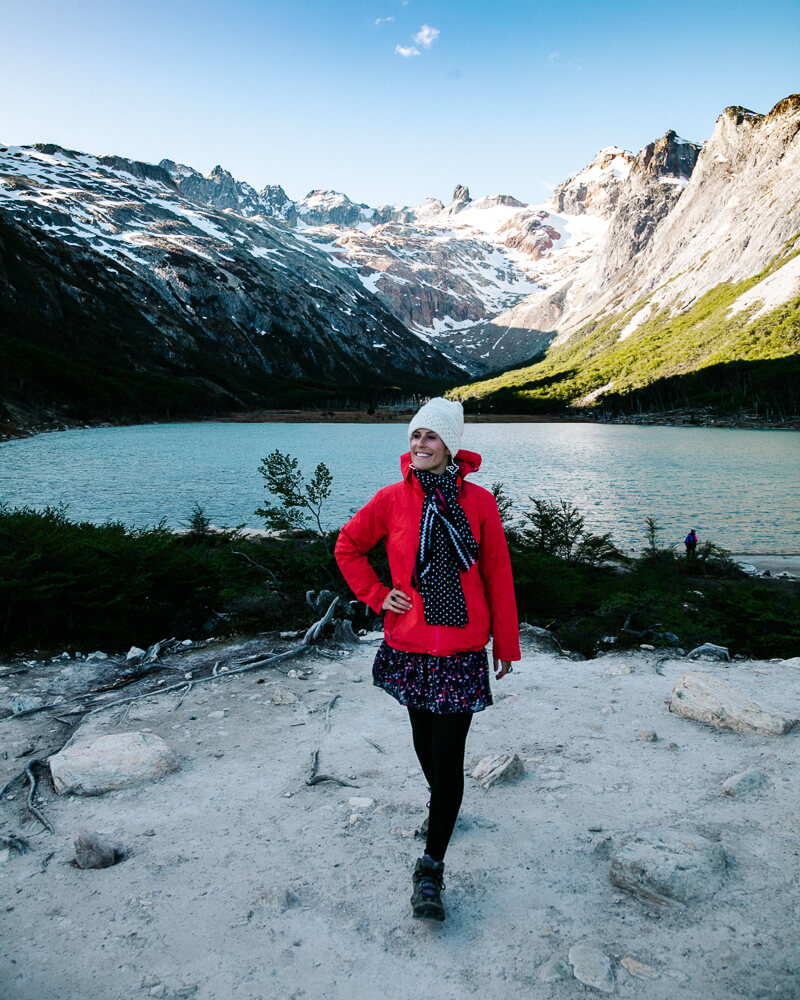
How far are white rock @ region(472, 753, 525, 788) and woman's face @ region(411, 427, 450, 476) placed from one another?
2.88 meters

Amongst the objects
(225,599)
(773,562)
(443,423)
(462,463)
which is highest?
(443,423)

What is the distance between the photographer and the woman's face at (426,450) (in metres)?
3.69

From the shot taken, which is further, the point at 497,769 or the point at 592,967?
the point at 497,769

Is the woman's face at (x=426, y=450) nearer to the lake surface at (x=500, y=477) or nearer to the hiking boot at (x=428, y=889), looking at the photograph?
the hiking boot at (x=428, y=889)

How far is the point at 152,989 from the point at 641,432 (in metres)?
112

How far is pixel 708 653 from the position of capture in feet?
28.1

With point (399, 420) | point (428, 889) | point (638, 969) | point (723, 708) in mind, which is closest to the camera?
point (638, 969)

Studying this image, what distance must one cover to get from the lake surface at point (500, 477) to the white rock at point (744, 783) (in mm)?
24262

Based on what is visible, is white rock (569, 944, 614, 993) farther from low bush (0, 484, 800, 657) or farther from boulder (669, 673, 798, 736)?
low bush (0, 484, 800, 657)

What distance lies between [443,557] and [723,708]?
4001 millimetres

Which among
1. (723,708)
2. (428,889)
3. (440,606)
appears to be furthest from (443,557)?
(723,708)

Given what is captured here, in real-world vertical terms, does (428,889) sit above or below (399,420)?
below

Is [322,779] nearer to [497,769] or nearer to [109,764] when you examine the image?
[497,769]

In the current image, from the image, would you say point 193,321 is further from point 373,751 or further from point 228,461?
point 373,751
